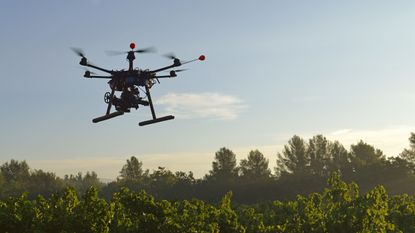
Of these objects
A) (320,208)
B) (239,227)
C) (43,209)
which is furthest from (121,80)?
(320,208)

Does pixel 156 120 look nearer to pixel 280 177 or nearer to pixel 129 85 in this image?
pixel 129 85

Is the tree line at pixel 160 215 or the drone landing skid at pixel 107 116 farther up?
the drone landing skid at pixel 107 116

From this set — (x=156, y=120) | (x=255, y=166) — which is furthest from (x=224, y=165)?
(x=156, y=120)

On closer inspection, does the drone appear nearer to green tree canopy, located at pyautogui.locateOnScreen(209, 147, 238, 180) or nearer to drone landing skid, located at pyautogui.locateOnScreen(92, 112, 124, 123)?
drone landing skid, located at pyautogui.locateOnScreen(92, 112, 124, 123)

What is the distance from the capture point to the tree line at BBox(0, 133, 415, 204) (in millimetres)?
89750

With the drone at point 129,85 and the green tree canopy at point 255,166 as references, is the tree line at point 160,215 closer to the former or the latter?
the drone at point 129,85

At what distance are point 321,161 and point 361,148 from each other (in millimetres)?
10134

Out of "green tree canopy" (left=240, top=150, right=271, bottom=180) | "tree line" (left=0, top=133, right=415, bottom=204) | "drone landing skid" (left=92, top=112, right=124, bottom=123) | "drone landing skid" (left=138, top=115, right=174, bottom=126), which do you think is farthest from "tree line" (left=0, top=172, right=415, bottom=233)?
"green tree canopy" (left=240, top=150, right=271, bottom=180)

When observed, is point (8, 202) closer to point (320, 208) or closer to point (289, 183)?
point (320, 208)

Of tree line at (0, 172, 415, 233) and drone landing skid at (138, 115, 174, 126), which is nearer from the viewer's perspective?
tree line at (0, 172, 415, 233)

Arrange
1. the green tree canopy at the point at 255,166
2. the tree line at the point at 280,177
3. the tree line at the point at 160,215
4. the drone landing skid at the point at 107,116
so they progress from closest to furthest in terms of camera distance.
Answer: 1. the tree line at the point at 160,215
2. the drone landing skid at the point at 107,116
3. the tree line at the point at 280,177
4. the green tree canopy at the point at 255,166

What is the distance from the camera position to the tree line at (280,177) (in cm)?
8975

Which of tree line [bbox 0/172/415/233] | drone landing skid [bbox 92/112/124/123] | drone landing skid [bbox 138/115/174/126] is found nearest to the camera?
tree line [bbox 0/172/415/233]

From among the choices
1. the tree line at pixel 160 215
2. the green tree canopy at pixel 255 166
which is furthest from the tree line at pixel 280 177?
the tree line at pixel 160 215
